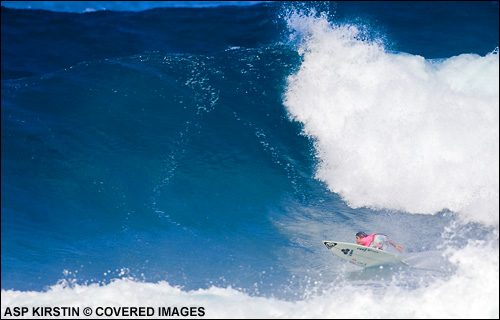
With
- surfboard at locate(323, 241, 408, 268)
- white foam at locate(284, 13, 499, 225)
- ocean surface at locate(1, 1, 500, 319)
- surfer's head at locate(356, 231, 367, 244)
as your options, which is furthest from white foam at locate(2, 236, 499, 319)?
white foam at locate(284, 13, 499, 225)

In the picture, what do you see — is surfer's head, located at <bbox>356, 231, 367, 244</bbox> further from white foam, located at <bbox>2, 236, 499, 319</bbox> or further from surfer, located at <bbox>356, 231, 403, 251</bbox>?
white foam, located at <bbox>2, 236, 499, 319</bbox>

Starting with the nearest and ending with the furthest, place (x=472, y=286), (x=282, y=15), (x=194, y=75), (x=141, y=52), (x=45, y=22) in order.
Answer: (x=472, y=286), (x=194, y=75), (x=141, y=52), (x=282, y=15), (x=45, y=22)

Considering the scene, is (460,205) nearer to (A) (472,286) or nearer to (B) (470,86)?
(A) (472,286)

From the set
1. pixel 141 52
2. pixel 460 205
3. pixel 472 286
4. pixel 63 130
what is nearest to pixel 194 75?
pixel 141 52

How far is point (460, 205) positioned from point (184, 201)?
5.64 metres

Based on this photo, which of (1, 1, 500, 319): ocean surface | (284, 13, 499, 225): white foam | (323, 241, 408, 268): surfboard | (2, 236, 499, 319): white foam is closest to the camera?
(2, 236, 499, 319): white foam

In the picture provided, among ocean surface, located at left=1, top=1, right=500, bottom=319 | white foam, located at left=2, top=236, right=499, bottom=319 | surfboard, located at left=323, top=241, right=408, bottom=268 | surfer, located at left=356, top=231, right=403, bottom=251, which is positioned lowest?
white foam, located at left=2, top=236, right=499, bottom=319

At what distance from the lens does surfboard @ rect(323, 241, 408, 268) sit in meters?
8.10

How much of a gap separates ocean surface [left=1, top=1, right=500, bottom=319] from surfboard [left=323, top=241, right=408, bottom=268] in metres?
0.17

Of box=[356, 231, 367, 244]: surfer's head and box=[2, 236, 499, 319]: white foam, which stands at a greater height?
box=[356, 231, 367, 244]: surfer's head

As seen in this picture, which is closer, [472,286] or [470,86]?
[472,286]

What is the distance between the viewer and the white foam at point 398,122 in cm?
966

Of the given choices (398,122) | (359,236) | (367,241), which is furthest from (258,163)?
(367,241)

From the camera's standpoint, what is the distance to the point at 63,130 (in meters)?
12.0
